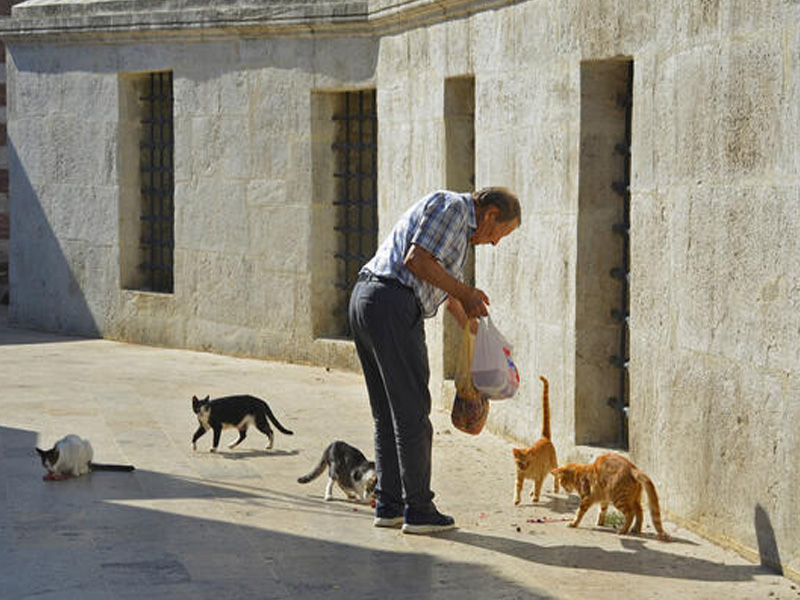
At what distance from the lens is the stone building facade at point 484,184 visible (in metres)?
6.20

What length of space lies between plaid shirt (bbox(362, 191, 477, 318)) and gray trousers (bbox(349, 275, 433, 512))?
55 mm

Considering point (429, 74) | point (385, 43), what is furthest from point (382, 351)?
point (385, 43)

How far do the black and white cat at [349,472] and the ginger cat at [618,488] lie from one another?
3.60 feet

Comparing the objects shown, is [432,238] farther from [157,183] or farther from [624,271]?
[157,183]

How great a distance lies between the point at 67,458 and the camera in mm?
7793

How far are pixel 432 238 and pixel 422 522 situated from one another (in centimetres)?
133

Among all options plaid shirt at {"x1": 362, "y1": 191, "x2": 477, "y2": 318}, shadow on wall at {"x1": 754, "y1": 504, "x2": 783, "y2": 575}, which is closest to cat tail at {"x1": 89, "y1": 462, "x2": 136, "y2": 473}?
plaid shirt at {"x1": 362, "y1": 191, "x2": 477, "y2": 318}

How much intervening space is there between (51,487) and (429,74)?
15.3 feet

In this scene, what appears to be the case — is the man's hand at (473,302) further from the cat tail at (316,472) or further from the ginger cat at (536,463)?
the cat tail at (316,472)

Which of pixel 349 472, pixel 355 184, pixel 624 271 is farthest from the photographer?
pixel 355 184

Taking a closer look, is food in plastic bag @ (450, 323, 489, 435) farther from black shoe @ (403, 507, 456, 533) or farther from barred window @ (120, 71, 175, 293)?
barred window @ (120, 71, 175, 293)

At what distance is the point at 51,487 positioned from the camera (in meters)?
7.66

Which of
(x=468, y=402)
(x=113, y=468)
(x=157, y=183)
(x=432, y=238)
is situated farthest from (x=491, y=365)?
(x=157, y=183)

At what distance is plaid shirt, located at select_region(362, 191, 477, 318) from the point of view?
6391 millimetres
